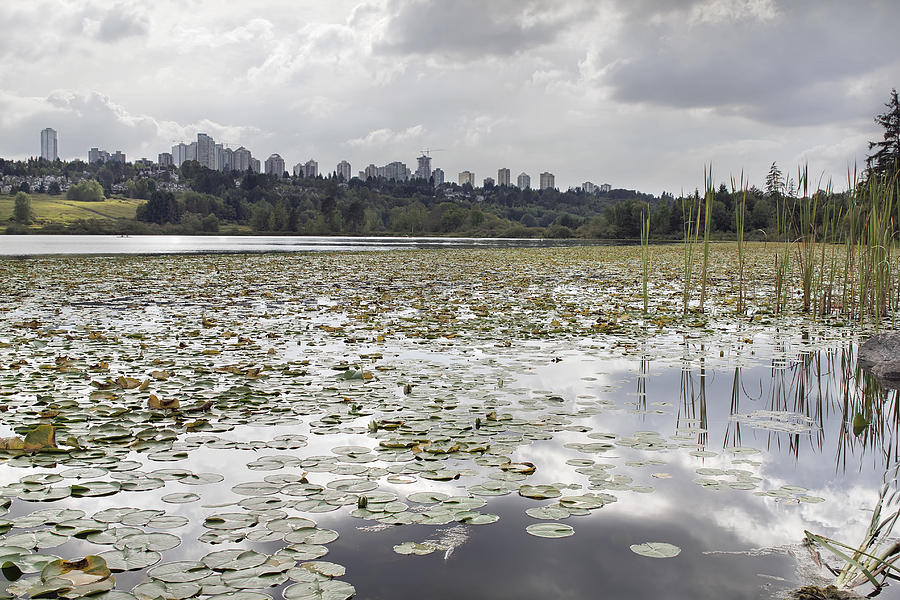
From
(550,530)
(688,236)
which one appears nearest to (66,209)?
→ (688,236)

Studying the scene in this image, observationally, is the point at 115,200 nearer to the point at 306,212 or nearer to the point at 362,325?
the point at 306,212

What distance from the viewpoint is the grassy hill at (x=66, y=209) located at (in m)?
119

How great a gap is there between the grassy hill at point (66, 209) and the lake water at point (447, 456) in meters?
128

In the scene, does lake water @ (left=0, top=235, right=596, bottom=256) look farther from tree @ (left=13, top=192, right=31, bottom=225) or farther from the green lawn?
the green lawn

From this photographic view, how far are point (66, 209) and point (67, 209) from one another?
0.61 feet

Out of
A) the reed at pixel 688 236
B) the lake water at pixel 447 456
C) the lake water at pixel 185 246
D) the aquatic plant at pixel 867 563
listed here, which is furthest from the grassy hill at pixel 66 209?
the aquatic plant at pixel 867 563

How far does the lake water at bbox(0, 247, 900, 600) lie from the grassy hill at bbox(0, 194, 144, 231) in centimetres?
12838

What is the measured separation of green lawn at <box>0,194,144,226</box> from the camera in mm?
120438

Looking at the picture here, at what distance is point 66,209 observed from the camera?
134 meters

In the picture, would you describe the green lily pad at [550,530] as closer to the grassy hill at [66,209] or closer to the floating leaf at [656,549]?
the floating leaf at [656,549]

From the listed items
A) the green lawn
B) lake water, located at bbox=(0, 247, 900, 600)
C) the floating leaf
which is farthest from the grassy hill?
the floating leaf

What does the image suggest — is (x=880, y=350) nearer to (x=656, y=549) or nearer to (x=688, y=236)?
(x=688, y=236)

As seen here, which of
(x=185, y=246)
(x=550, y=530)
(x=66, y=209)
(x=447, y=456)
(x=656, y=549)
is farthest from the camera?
(x=66, y=209)

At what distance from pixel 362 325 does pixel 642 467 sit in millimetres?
6785
